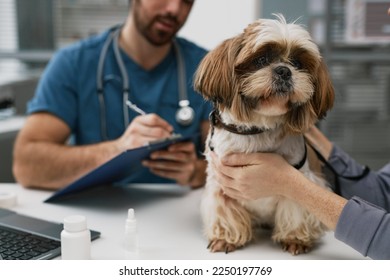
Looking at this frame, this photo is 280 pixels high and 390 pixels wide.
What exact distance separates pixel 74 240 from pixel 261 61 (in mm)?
499

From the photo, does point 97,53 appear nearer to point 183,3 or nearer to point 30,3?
point 183,3

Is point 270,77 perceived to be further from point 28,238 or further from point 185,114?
point 185,114

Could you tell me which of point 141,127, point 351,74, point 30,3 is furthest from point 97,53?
point 351,74

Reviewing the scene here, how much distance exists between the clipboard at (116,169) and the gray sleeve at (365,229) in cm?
54

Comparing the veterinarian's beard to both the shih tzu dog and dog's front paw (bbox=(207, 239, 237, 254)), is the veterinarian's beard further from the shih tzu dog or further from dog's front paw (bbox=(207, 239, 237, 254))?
dog's front paw (bbox=(207, 239, 237, 254))

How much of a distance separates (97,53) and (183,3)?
0.37m

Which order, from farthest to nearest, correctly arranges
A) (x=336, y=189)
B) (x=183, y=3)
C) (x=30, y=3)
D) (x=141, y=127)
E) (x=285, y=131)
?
1. (x=30, y=3)
2. (x=183, y=3)
3. (x=141, y=127)
4. (x=336, y=189)
5. (x=285, y=131)

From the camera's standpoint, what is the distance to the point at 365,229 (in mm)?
905

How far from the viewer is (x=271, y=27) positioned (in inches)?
36.3

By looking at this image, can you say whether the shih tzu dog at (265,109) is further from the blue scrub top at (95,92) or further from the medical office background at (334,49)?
the medical office background at (334,49)

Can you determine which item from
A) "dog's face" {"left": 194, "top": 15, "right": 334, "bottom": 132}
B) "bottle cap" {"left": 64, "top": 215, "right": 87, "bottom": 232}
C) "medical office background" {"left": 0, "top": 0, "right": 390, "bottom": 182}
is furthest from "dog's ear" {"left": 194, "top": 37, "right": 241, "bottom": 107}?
"medical office background" {"left": 0, "top": 0, "right": 390, "bottom": 182}

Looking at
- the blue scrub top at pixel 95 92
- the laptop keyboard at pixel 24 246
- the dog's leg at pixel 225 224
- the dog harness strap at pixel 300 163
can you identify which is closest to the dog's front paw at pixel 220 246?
the dog's leg at pixel 225 224

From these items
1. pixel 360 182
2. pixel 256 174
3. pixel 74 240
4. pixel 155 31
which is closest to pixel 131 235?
pixel 74 240

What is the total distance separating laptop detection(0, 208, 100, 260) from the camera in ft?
3.15
